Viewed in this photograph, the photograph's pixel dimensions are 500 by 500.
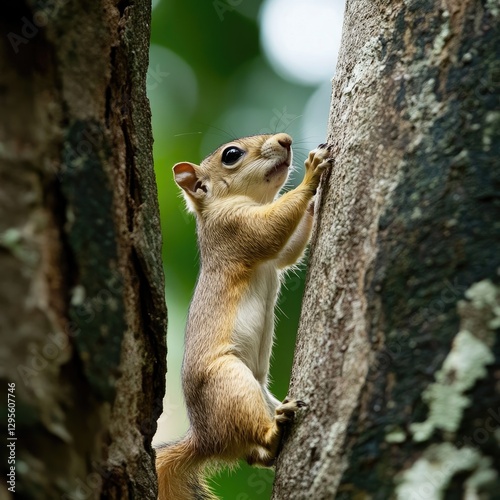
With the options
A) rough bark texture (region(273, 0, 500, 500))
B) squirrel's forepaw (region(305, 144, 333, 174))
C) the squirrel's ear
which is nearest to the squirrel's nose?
the squirrel's ear

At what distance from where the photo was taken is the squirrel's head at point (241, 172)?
459cm

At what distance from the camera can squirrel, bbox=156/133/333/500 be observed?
11.0 ft

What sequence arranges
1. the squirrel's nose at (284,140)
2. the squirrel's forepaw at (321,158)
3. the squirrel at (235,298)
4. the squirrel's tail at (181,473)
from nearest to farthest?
the squirrel's forepaw at (321,158) < the squirrel at (235,298) < the squirrel's tail at (181,473) < the squirrel's nose at (284,140)

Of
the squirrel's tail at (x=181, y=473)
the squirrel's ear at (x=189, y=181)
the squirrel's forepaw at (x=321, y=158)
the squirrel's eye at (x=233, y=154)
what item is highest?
the squirrel's eye at (x=233, y=154)

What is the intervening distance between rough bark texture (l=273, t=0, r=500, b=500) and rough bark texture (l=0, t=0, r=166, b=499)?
62 centimetres

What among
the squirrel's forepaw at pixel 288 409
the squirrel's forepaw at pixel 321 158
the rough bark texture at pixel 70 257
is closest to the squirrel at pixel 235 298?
the squirrel's forepaw at pixel 321 158

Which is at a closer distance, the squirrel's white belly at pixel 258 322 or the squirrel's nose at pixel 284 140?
the squirrel's white belly at pixel 258 322

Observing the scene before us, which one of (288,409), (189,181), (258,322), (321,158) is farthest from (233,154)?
(288,409)

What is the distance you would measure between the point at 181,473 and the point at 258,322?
90cm

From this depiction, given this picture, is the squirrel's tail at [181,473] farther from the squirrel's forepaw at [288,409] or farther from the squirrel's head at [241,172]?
the squirrel's head at [241,172]

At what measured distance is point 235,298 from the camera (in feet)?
13.0

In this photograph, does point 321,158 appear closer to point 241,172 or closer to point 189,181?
point 241,172

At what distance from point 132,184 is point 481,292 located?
3.91 ft

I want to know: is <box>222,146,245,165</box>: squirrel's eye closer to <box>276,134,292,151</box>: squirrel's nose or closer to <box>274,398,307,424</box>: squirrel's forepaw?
<box>276,134,292,151</box>: squirrel's nose
